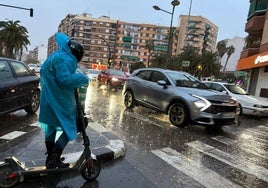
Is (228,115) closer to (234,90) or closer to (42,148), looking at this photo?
(42,148)

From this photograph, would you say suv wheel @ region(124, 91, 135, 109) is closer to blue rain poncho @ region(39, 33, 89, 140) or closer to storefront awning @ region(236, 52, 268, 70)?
blue rain poncho @ region(39, 33, 89, 140)

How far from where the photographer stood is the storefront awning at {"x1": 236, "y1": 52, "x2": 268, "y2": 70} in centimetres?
2096

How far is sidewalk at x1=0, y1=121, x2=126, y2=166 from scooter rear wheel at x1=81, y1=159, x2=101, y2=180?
1.94 feet

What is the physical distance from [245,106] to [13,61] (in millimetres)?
10050

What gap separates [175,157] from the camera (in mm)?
5906

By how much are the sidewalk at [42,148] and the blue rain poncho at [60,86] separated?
0.95 m

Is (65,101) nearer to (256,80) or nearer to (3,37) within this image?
(256,80)

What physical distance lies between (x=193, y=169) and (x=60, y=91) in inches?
108

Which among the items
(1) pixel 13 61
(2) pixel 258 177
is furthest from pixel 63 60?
(1) pixel 13 61

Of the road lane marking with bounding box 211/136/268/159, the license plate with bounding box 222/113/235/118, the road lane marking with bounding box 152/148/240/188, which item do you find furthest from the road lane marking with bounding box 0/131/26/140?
the license plate with bounding box 222/113/235/118

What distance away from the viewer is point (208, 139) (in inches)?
309

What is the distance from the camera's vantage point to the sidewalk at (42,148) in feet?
16.2

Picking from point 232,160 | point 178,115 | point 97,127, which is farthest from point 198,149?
point 97,127

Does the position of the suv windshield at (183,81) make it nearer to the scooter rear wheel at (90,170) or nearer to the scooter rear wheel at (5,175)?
the scooter rear wheel at (90,170)
